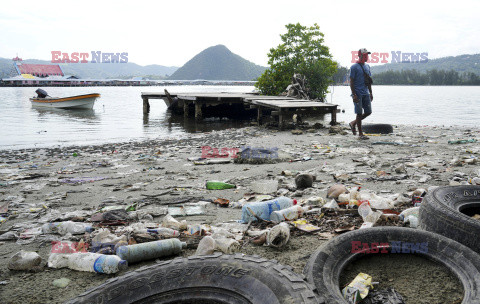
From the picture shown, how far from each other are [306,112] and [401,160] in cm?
641

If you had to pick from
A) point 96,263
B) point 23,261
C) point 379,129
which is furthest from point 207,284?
point 379,129

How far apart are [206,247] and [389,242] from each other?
124 cm

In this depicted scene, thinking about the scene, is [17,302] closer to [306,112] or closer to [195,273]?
[195,273]

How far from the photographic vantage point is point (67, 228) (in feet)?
9.22

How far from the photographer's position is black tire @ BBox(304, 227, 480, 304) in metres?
1.55

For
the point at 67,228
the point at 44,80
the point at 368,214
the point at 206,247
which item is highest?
the point at 44,80

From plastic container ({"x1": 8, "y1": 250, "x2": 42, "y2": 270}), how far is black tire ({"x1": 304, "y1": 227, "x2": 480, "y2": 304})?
1.92 meters

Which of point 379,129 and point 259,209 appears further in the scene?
point 379,129

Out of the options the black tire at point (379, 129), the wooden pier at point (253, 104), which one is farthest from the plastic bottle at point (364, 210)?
the wooden pier at point (253, 104)

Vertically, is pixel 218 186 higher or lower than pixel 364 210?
lower

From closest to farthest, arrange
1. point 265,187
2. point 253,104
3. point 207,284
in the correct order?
point 207,284, point 265,187, point 253,104

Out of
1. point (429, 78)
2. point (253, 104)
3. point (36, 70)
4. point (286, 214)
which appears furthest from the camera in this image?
point (36, 70)

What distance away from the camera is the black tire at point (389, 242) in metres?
1.55

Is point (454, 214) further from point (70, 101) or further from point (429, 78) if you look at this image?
point (429, 78)
